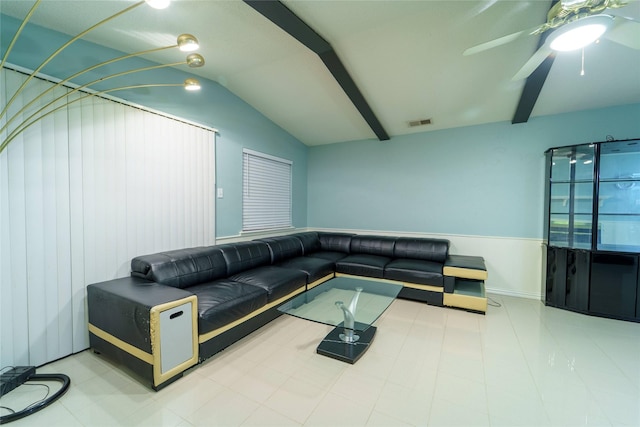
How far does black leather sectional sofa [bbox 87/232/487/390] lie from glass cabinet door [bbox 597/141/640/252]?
146 cm

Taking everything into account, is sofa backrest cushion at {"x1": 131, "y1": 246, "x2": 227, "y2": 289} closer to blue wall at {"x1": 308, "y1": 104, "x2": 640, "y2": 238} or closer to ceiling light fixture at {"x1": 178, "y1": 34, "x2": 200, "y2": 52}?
ceiling light fixture at {"x1": 178, "y1": 34, "x2": 200, "y2": 52}

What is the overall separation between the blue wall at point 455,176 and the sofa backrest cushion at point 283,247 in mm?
1266

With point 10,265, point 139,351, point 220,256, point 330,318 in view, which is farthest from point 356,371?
point 10,265

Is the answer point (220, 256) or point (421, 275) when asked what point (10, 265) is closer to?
point (220, 256)

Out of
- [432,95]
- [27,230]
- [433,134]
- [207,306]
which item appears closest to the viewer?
[27,230]

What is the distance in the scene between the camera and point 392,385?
1.74 m

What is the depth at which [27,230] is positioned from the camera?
6.05 ft

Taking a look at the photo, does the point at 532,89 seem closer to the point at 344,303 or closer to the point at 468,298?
the point at 468,298

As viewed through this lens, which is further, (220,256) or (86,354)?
(220,256)

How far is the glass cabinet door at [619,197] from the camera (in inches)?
111

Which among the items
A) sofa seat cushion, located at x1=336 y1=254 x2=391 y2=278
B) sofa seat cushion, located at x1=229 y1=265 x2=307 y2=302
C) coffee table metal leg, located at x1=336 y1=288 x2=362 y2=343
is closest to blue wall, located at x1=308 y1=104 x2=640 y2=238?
sofa seat cushion, located at x1=336 y1=254 x2=391 y2=278

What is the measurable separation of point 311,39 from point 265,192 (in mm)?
2414

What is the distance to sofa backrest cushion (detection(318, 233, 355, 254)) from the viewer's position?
4421mm

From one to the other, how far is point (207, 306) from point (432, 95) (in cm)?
357
